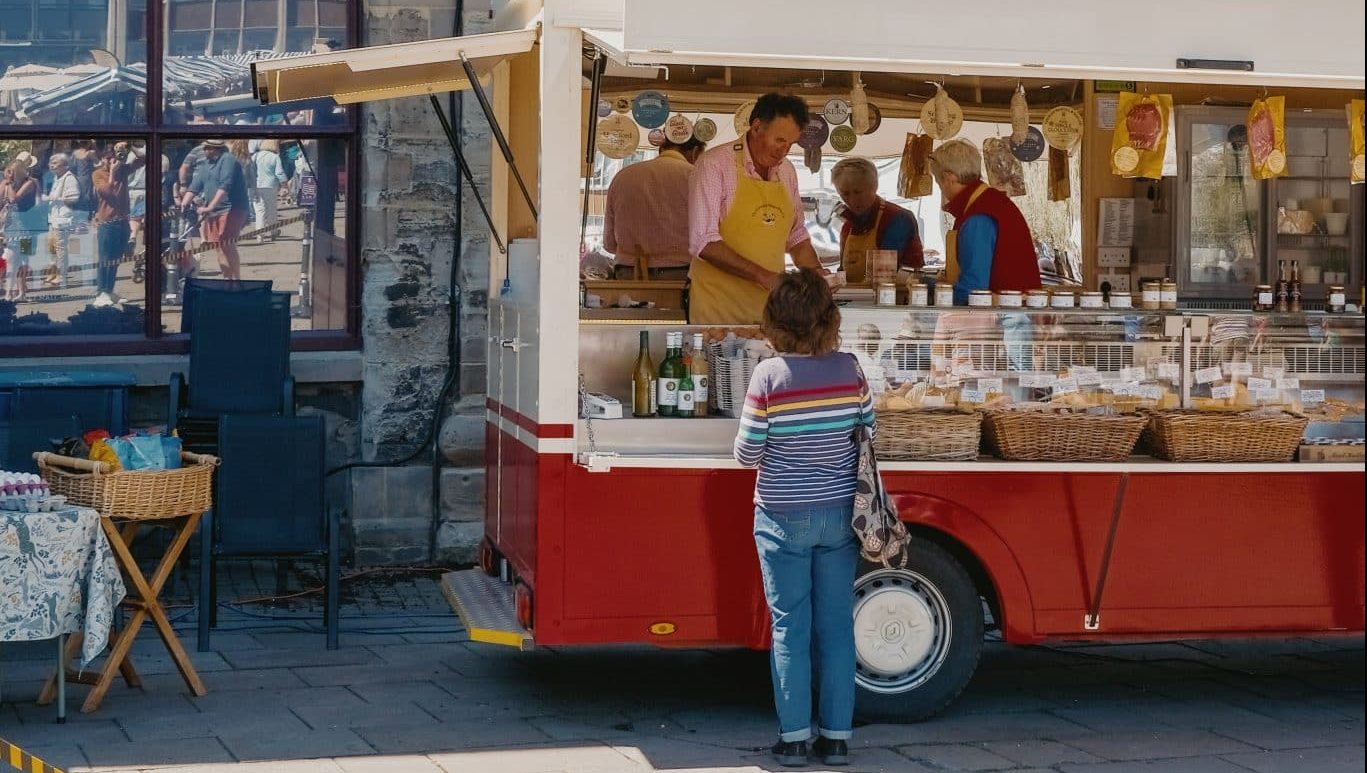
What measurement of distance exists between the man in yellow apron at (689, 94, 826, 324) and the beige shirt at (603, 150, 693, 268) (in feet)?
5.42

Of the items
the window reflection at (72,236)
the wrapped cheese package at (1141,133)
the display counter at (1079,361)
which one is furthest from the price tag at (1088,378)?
the window reflection at (72,236)

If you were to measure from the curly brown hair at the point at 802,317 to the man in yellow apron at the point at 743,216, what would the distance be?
4.17ft

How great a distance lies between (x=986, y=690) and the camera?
6953 millimetres

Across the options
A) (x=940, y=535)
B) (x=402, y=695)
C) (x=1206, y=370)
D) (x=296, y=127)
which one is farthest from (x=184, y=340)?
(x=1206, y=370)

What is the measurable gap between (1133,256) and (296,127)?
4.34 m

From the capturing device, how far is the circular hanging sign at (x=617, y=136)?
8.96m

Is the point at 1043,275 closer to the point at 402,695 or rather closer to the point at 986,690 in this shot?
the point at 986,690

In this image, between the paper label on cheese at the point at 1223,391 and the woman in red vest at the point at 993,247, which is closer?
the paper label on cheese at the point at 1223,391

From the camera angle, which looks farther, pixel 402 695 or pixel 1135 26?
pixel 402 695

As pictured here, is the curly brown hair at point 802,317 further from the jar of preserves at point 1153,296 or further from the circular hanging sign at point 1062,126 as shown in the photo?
the circular hanging sign at point 1062,126

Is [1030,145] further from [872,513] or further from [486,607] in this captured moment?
[872,513]

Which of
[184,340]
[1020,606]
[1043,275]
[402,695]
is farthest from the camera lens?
[1043,275]

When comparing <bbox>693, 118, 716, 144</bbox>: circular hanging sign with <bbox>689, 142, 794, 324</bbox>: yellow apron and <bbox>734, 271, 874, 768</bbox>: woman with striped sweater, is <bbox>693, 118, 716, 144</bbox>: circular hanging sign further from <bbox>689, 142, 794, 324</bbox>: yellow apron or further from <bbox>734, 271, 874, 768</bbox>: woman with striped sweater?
<bbox>734, 271, 874, 768</bbox>: woman with striped sweater

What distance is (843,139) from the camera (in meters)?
9.32
